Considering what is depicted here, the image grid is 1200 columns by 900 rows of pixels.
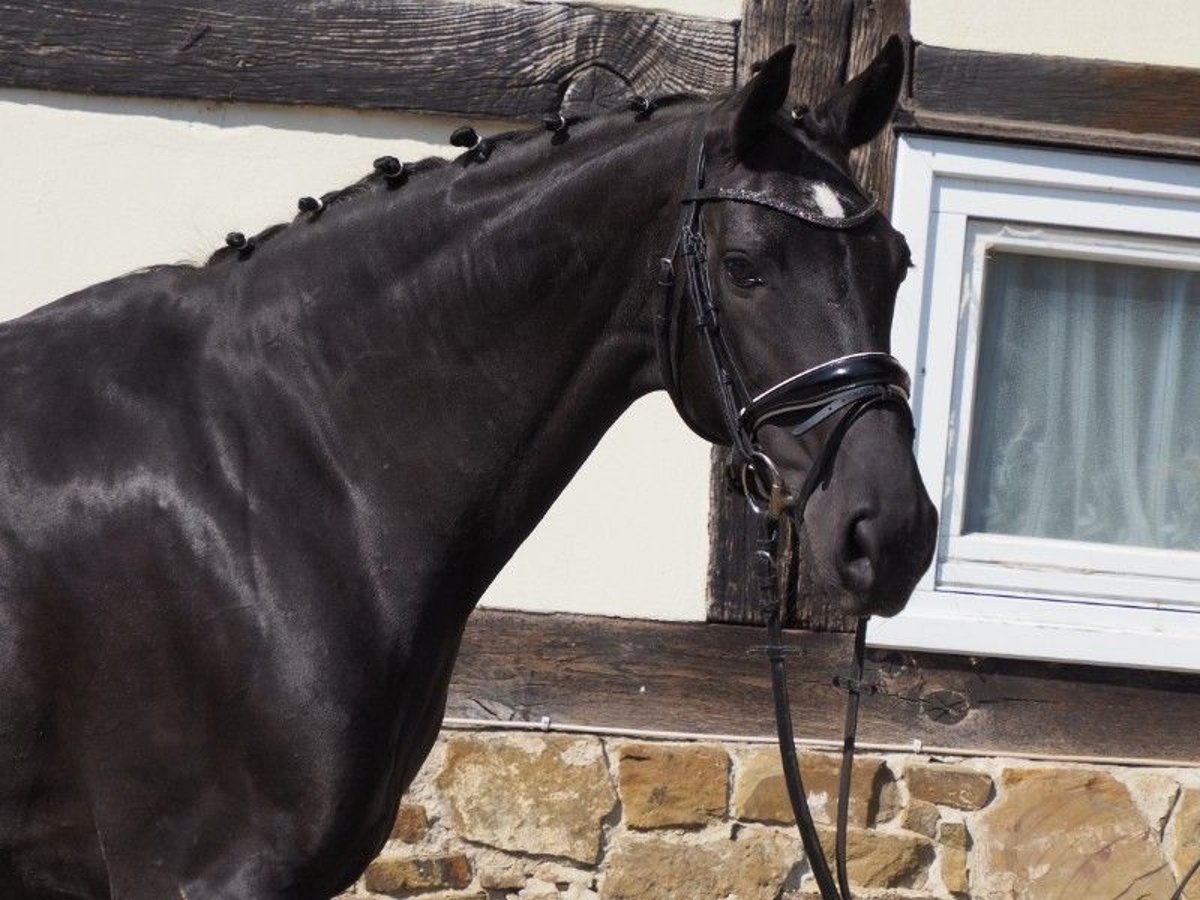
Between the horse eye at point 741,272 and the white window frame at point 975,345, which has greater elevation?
the horse eye at point 741,272

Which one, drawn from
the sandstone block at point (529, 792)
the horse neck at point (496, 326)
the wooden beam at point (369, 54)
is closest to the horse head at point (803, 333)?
the horse neck at point (496, 326)

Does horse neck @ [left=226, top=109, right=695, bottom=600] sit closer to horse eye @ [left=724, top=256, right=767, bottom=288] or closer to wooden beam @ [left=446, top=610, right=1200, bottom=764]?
horse eye @ [left=724, top=256, right=767, bottom=288]

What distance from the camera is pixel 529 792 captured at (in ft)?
14.6

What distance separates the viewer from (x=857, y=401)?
7.92 feet

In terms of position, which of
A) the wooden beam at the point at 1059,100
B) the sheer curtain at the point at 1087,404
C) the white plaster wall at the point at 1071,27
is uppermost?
the white plaster wall at the point at 1071,27

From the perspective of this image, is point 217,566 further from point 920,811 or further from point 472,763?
point 920,811

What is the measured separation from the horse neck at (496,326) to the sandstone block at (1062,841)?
92.7 inches

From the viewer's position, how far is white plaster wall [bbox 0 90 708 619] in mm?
4367

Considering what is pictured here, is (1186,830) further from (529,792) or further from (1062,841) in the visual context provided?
(529,792)

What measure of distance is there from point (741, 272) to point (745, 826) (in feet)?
7.72

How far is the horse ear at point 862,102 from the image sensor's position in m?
2.69

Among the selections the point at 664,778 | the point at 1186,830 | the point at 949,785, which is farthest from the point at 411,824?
the point at 1186,830

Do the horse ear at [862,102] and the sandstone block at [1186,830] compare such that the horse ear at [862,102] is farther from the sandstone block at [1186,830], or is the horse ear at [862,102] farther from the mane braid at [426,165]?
→ the sandstone block at [1186,830]

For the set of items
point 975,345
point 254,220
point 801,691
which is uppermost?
point 254,220
